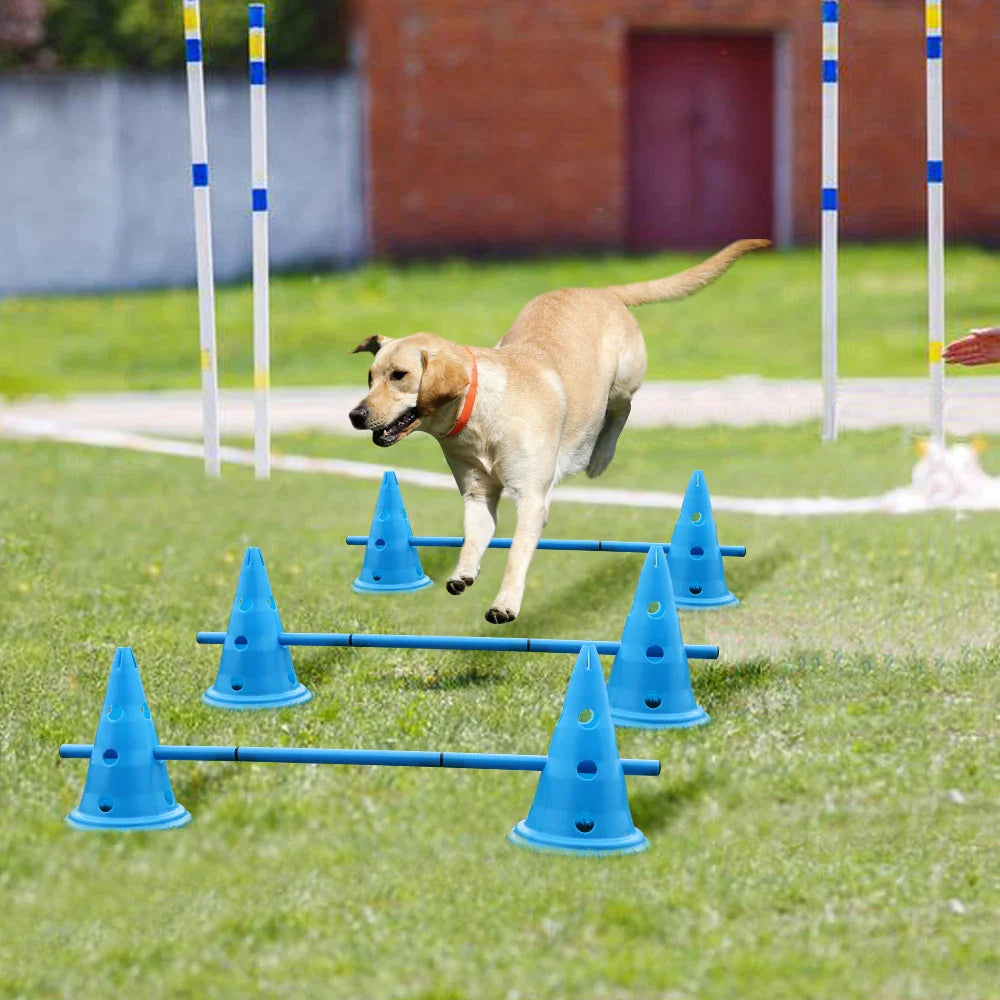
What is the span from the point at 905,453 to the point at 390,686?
21.7 feet

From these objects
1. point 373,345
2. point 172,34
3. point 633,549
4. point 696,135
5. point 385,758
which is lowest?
point 385,758

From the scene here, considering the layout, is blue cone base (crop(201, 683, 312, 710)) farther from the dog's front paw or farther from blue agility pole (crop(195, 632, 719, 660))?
the dog's front paw

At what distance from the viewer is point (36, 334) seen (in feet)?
66.0

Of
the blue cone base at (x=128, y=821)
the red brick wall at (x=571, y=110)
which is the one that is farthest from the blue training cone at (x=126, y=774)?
the red brick wall at (x=571, y=110)

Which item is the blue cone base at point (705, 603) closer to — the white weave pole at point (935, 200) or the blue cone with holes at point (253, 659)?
the blue cone with holes at point (253, 659)

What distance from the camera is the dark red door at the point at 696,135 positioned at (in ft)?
76.7

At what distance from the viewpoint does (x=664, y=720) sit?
6262 millimetres

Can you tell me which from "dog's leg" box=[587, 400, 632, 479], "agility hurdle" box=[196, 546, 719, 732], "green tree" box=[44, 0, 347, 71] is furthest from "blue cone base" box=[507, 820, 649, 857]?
"green tree" box=[44, 0, 347, 71]

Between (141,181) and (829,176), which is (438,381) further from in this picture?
(141,181)

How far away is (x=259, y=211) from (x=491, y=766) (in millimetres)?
5246

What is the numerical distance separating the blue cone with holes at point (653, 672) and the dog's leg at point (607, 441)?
2.30ft

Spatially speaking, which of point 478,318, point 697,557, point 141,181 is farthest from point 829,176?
point 141,181

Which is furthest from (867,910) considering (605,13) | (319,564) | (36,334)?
(605,13)

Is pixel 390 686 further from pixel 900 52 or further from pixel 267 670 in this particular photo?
pixel 900 52
